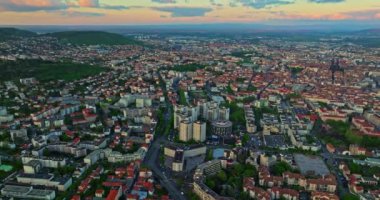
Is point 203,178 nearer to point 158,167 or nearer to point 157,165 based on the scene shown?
point 158,167

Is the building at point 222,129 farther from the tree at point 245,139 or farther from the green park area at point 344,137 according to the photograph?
the green park area at point 344,137

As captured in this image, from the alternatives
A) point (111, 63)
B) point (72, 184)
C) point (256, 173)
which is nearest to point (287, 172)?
point (256, 173)

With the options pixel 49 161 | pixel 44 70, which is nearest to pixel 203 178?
pixel 49 161

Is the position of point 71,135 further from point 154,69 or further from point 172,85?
point 154,69

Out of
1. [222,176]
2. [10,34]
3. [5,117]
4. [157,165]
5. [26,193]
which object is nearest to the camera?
[26,193]

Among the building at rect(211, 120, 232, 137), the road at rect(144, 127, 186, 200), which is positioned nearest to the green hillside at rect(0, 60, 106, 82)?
the road at rect(144, 127, 186, 200)

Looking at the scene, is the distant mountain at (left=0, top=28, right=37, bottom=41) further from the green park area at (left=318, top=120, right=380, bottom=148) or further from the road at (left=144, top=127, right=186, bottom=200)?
the green park area at (left=318, top=120, right=380, bottom=148)
